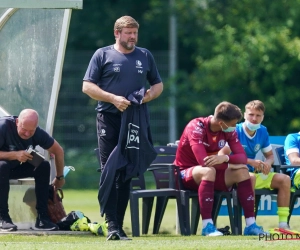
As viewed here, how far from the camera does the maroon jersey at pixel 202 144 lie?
32.1 feet

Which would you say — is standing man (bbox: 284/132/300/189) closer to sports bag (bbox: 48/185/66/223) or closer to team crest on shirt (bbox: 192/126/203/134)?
team crest on shirt (bbox: 192/126/203/134)

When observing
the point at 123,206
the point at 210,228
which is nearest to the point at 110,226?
the point at 123,206

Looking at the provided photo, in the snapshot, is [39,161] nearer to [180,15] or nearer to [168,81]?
[168,81]

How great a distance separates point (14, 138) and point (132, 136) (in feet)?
4.92

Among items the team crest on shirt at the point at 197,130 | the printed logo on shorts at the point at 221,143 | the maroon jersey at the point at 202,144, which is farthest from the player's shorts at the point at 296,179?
the team crest on shirt at the point at 197,130

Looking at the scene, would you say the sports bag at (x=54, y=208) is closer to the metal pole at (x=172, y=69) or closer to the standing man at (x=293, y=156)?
the standing man at (x=293, y=156)

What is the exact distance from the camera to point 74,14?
2594 centimetres

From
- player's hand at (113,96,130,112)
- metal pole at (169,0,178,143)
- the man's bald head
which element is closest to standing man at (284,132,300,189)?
player's hand at (113,96,130,112)

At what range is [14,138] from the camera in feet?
32.0

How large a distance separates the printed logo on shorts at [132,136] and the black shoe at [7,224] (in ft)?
4.92

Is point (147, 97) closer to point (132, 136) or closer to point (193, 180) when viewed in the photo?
point (132, 136)

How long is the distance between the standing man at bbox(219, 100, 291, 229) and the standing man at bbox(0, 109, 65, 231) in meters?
1.75

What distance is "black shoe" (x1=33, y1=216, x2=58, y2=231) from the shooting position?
969 centimetres

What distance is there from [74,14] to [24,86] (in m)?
15.7
